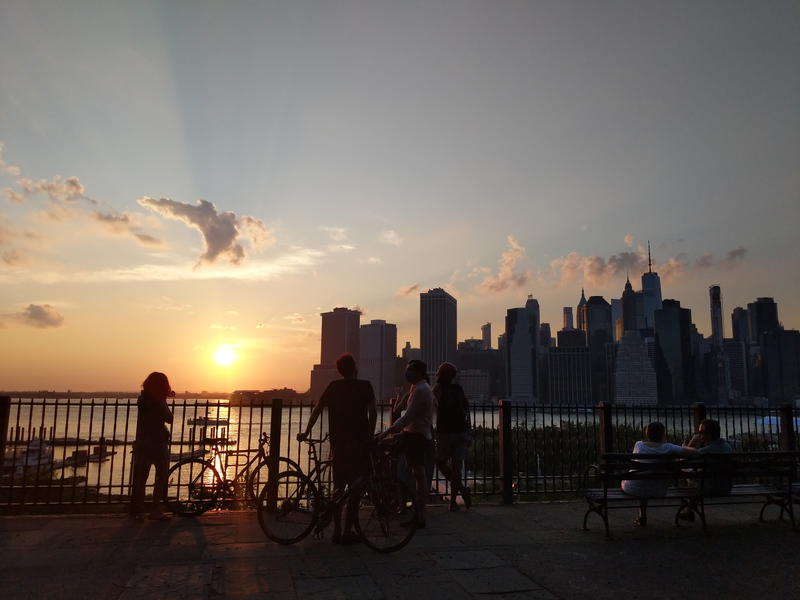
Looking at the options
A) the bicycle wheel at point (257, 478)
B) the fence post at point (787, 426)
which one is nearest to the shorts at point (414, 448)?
the bicycle wheel at point (257, 478)

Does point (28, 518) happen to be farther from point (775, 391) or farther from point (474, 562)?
point (775, 391)

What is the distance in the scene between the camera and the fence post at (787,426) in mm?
10656

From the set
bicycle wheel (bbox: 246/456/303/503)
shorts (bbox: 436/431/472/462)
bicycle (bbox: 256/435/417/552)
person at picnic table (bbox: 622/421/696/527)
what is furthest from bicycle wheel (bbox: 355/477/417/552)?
person at picnic table (bbox: 622/421/696/527)

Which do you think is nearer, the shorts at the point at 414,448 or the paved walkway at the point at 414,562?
the paved walkway at the point at 414,562

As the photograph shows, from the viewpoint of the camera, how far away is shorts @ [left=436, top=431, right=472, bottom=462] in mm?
8758

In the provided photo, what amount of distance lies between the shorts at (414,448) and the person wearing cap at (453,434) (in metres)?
1.16

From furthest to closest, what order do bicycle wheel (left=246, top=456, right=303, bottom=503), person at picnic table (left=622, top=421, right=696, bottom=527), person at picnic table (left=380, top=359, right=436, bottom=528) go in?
person at picnic table (left=380, top=359, right=436, bottom=528) → person at picnic table (left=622, top=421, right=696, bottom=527) → bicycle wheel (left=246, top=456, right=303, bottom=503)

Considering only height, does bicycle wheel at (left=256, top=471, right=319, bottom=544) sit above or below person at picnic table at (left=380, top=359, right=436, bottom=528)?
below

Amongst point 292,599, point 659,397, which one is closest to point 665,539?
point 292,599

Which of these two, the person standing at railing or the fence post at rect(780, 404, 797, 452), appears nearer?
the person standing at railing

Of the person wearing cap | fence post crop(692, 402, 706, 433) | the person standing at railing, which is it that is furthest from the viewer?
fence post crop(692, 402, 706, 433)

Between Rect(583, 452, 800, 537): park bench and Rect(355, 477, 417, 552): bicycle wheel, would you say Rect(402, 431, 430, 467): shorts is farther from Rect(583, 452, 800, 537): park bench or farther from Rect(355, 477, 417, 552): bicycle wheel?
Rect(583, 452, 800, 537): park bench

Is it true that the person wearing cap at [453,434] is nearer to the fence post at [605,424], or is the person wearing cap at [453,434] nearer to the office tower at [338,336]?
the fence post at [605,424]

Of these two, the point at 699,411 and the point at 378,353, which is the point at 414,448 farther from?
the point at 378,353
